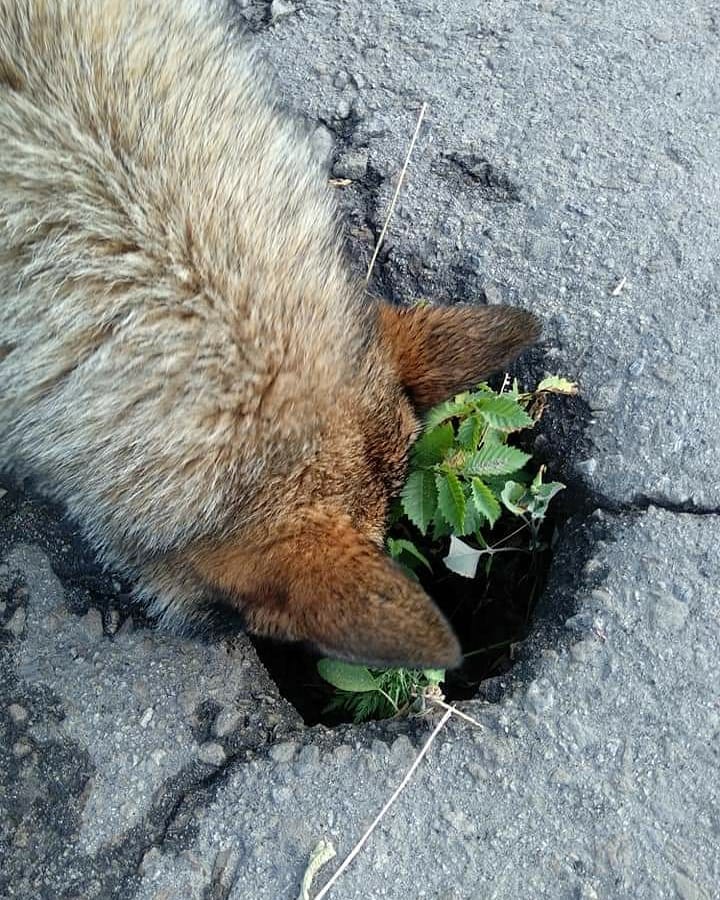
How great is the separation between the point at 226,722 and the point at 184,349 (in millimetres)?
1060

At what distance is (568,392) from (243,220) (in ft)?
3.84

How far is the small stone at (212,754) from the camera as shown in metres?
2.32

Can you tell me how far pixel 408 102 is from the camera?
325cm

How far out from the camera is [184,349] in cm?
188

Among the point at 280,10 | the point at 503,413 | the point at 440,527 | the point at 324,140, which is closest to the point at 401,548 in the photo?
the point at 440,527

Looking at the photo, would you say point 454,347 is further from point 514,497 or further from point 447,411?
point 514,497

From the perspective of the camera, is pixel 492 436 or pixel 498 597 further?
pixel 498 597

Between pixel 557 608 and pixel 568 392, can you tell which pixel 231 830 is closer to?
pixel 557 608

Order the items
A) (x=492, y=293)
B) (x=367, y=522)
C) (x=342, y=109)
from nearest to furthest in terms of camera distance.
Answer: (x=367, y=522) → (x=492, y=293) → (x=342, y=109)

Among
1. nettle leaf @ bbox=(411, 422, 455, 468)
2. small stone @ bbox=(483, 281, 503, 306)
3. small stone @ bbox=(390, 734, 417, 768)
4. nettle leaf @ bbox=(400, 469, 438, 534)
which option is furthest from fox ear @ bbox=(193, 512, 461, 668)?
small stone @ bbox=(483, 281, 503, 306)

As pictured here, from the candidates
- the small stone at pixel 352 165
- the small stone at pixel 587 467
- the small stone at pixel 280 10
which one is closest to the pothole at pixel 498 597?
the small stone at pixel 587 467

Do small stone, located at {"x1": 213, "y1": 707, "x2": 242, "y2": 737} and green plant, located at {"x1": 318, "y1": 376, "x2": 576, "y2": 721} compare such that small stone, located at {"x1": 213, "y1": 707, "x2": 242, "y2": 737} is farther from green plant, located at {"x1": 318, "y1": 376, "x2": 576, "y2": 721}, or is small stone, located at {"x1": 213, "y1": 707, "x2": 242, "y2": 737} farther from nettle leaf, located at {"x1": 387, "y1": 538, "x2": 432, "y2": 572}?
nettle leaf, located at {"x1": 387, "y1": 538, "x2": 432, "y2": 572}

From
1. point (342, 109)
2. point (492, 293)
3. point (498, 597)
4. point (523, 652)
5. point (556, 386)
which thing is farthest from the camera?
point (342, 109)

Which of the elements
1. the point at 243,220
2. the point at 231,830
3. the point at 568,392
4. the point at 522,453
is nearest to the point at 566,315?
the point at 568,392
